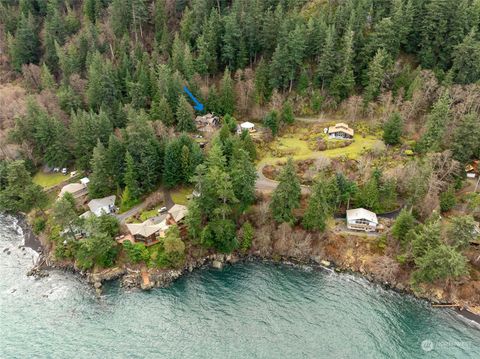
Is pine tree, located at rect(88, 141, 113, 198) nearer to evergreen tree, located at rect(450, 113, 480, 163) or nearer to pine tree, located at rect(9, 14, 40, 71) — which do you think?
pine tree, located at rect(9, 14, 40, 71)

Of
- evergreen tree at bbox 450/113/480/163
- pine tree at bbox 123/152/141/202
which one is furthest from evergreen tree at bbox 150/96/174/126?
evergreen tree at bbox 450/113/480/163

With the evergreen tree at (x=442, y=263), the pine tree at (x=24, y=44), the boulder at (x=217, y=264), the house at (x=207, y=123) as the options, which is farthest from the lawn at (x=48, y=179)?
the evergreen tree at (x=442, y=263)

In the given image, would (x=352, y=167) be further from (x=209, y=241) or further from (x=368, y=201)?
(x=209, y=241)

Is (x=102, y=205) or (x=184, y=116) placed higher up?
(x=184, y=116)

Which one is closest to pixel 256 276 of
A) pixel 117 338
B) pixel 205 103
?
pixel 117 338

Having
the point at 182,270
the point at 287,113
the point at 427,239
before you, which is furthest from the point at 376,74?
the point at 182,270

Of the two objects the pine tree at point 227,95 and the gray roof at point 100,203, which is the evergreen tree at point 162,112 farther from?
the gray roof at point 100,203

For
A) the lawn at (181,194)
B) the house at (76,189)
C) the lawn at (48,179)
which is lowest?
the lawn at (48,179)

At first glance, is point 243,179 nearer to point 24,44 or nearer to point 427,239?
point 427,239
